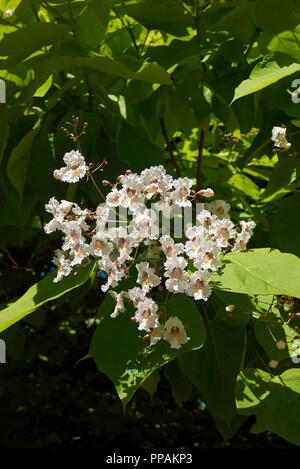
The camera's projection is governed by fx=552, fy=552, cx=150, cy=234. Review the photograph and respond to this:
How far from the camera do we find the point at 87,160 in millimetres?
1289

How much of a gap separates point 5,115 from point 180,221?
1.64 feet

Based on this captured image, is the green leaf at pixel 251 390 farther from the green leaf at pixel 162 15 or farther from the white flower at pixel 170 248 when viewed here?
the green leaf at pixel 162 15

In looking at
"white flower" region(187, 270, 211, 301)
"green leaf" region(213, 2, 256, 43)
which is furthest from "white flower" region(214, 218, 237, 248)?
"green leaf" region(213, 2, 256, 43)

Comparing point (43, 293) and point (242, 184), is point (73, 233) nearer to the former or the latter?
point (43, 293)

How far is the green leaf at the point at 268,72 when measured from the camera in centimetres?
97

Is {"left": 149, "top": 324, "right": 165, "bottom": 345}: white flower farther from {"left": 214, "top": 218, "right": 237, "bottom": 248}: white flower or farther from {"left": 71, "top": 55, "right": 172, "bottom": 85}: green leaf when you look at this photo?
{"left": 71, "top": 55, "right": 172, "bottom": 85}: green leaf

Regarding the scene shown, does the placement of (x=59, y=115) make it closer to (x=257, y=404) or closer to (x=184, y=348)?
(x=184, y=348)

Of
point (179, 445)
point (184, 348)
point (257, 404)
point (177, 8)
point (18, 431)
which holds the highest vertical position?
point (177, 8)

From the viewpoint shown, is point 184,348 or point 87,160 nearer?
point 184,348

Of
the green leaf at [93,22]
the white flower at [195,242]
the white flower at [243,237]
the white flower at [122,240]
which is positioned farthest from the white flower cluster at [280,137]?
the green leaf at [93,22]

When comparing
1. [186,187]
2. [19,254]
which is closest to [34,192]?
[186,187]

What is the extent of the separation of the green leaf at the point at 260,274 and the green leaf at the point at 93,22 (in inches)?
24.5

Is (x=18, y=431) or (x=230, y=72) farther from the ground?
(x=230, y=72)

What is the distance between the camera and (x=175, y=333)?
99cm
